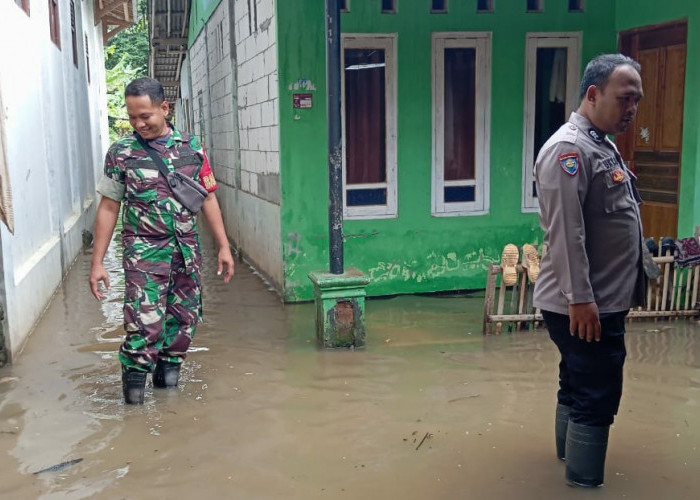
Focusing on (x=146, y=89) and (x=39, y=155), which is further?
(x=39, y=155)

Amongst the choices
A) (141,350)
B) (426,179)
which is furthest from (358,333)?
(426,179)

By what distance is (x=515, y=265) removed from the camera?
19.6ft

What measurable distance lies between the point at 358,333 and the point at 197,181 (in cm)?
180

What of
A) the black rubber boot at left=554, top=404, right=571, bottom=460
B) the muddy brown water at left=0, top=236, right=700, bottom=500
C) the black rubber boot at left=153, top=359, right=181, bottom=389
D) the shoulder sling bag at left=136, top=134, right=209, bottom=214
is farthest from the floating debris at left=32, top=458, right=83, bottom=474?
the black rubber boot at left=554, top=404, right=571, bottom=460

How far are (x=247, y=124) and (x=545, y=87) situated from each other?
3.55 metres

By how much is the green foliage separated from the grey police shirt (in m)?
27.3

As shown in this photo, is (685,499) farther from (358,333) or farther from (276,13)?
(276,13)

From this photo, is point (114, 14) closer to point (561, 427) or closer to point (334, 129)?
point (334, 129)

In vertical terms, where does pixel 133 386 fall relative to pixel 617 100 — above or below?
below

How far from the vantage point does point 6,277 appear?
5.37 m

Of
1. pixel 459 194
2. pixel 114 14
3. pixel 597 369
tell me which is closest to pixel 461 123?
pixel 459 194

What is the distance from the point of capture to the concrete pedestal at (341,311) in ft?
18.6

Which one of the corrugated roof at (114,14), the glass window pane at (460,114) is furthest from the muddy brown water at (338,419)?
the corrugated roof at (114,14)

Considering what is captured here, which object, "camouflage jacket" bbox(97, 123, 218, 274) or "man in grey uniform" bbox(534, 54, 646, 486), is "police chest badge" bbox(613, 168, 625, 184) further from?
"camouflage jacket" bbox(97, 123, 218, 274)
